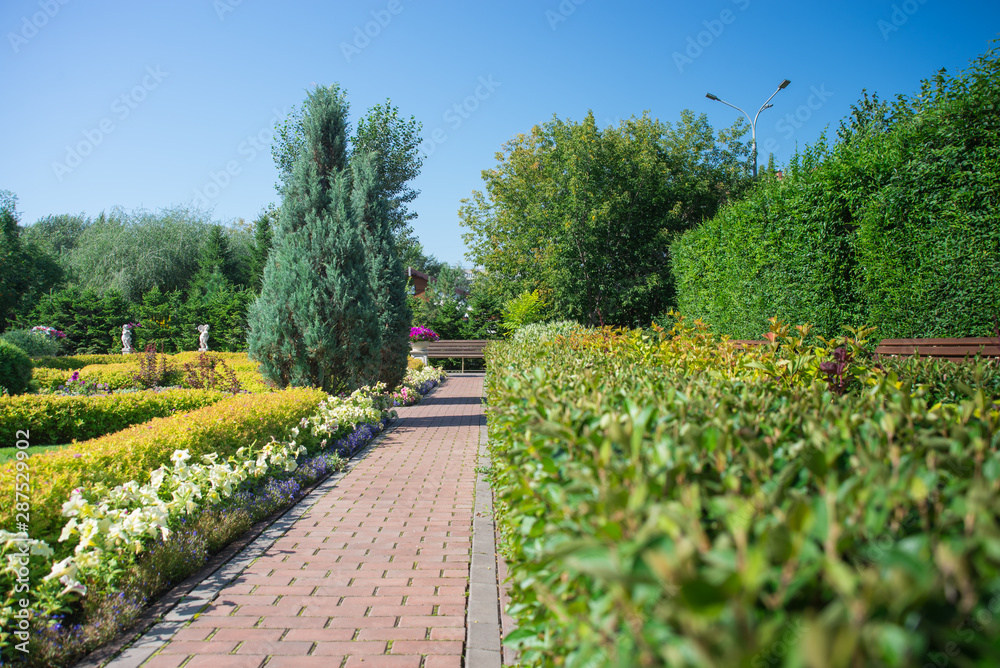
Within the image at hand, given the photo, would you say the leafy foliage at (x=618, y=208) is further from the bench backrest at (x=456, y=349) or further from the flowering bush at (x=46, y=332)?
the flowering bush at (x=46, y=332)

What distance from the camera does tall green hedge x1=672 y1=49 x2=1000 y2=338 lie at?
572 cm

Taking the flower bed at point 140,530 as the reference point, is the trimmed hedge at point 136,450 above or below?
above

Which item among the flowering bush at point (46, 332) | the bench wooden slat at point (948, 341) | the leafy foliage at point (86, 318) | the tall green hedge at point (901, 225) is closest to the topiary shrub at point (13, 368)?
the flowering bush at point (46, 332)

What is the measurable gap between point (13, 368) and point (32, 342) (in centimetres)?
712

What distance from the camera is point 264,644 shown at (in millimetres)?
2861

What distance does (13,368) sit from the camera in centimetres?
1155

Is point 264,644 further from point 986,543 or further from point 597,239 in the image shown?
point 597,239

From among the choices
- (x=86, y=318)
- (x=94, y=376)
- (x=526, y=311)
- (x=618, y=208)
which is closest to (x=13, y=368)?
(x=94, y=376)

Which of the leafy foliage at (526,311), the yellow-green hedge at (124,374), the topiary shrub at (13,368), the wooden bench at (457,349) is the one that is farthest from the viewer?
the wooden bench at (457,349)

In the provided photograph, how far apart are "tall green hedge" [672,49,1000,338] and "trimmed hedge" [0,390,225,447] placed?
9292 millimetres

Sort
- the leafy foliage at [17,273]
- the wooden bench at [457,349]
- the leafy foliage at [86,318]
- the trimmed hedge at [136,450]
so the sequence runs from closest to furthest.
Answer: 1. the trimmed hedge at [136,450]
2. the leafy foliage at [86,318]
3. the wooden bench at [457,349]
4. the leafy foliage at [17,273]

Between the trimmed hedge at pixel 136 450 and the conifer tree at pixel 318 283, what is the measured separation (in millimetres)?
2080

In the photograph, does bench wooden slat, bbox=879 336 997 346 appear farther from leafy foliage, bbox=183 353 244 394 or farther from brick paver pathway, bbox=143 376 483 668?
leafy foliage, bbox=183 353 244 394

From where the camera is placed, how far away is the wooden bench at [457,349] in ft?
77.8
